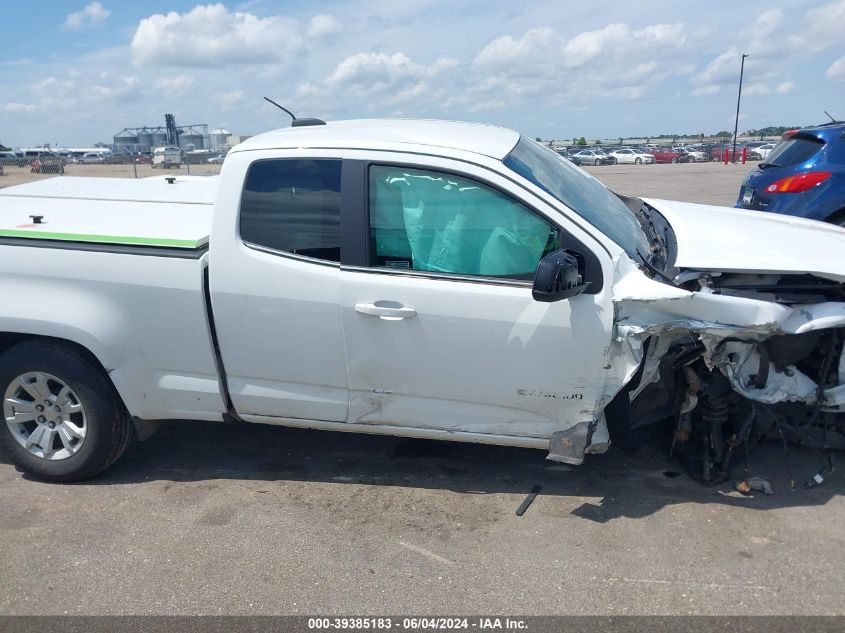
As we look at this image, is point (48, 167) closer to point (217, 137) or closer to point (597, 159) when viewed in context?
point (217, 137)

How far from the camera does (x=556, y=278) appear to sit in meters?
3.20

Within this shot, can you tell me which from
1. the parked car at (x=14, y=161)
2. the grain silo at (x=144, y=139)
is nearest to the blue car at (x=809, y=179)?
the parked car at (x=14, y=161)

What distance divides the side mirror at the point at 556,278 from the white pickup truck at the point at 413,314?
1 cm

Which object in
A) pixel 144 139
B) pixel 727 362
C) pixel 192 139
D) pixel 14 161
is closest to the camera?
pixel 727 362

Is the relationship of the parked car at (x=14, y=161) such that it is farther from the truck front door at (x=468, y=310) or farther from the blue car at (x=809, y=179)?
the truck front door at (x=468, y=310)

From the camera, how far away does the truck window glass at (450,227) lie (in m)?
3.50

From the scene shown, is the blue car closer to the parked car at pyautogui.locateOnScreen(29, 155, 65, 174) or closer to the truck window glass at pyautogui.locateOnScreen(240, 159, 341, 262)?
the truck window glass at pyautogui.locateOnScreen(240, 159, 341, 262)

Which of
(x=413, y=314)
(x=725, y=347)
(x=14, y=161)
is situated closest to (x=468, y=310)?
(x=413, y=314)

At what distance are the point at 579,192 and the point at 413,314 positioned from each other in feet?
4.05

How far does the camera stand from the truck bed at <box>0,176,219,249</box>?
12.5ft

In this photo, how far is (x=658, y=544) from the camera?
3379mm

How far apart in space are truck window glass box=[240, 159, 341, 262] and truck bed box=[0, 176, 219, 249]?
34 cm

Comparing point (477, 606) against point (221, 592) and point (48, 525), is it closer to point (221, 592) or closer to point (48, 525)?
point (221, 592)

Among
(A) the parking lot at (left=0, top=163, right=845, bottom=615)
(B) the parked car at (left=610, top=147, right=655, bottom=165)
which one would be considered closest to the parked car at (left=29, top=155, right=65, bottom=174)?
(A) the parking lot at (left=0, top=163, right=845, bottom=615)
